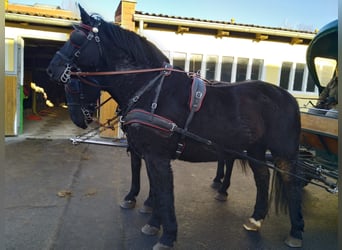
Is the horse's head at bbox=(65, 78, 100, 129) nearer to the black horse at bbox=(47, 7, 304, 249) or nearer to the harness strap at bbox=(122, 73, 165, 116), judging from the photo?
the black horse at bbox=(47, 7, 304, 249)

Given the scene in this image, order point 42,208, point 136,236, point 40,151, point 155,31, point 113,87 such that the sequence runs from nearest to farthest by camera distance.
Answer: point 113,87 < point 136,236 < point 42,208 < point 40,151 < point 155,31

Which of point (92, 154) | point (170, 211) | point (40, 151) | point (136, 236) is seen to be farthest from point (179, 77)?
point (40, 151)

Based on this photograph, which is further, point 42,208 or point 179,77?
point 42,208

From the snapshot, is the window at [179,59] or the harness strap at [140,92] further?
the window at [179,59]

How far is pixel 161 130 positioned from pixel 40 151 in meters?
4.54

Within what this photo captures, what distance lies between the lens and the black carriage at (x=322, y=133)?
3.04 m

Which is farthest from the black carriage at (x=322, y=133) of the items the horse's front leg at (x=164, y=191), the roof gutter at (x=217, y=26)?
the roof gutter at (x=217, y=26)

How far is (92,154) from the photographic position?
6.11 m

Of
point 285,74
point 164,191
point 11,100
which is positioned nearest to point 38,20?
point 11,100

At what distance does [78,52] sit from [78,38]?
0.40 feet

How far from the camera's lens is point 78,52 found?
2.49 metres

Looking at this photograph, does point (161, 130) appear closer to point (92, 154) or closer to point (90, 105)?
point (90, 105)

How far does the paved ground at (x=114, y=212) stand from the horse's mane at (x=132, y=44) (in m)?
1.79

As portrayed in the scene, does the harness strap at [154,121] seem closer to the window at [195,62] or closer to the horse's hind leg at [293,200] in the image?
the horse's hind leg at [293,200]
